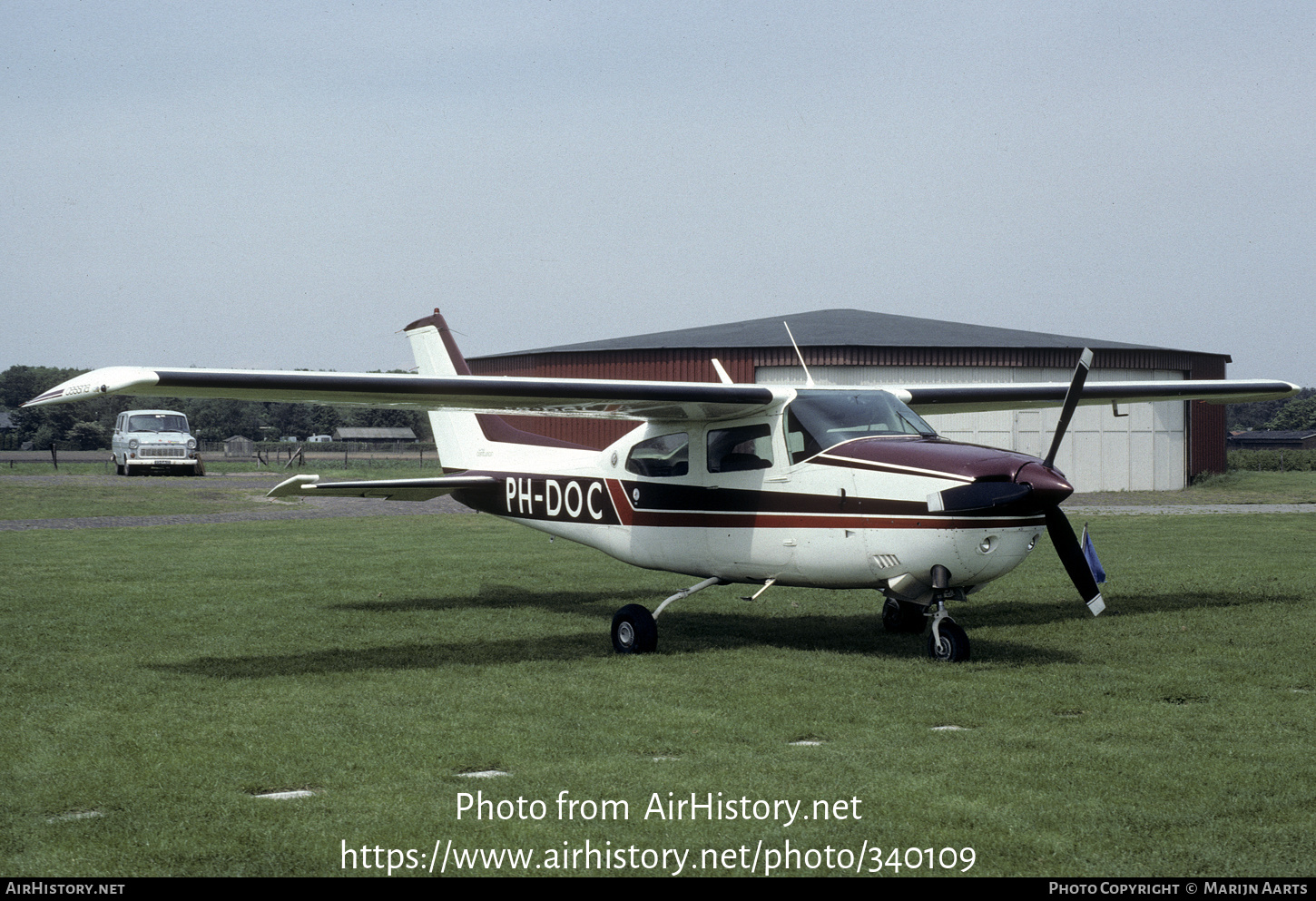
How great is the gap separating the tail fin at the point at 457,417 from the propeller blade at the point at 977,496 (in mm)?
5693

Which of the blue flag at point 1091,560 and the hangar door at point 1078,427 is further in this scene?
the hangar door at point 1078,427

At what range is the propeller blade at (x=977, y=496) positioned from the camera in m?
8.91

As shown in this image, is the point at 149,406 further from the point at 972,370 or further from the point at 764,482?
the point at 764,482

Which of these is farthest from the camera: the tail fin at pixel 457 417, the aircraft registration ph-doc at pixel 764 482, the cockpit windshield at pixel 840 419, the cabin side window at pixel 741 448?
the tail fin at pixel 457 417

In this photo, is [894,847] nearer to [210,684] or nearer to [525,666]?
[525,666]

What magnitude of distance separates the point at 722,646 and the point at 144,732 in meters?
5.21

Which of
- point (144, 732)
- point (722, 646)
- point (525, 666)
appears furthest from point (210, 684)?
point (722, 646)

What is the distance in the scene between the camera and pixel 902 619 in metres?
11.5

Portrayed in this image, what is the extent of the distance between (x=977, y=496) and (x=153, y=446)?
43.2 metres

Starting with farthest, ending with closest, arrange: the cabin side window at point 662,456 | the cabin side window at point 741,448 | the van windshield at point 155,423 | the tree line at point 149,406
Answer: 1. the tree line at point 149,406
2. the van windshield at point 155,423
3. the cabin side window at point 662,456
4. the cabin side window at point 741,448

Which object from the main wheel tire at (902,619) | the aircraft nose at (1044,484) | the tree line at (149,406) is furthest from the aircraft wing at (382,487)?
the tree line at (149,406)

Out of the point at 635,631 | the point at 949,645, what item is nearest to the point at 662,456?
the point at 635,631

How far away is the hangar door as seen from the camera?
115 feet

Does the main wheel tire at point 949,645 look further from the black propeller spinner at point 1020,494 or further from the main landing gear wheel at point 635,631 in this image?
the main landing gear wheel at point 635,631
